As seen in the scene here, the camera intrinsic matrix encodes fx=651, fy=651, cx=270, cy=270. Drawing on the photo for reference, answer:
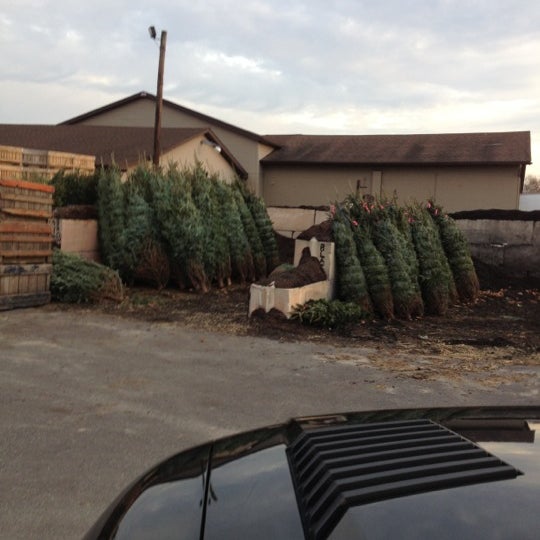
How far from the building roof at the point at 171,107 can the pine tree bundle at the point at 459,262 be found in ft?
64.4

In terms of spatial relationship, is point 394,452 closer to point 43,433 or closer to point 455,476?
point 455,476

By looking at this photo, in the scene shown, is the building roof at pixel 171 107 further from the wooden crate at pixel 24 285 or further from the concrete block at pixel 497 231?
the wooden crate at pixel 24 285

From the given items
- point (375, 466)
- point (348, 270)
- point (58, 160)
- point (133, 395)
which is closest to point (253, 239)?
point (348, 270)

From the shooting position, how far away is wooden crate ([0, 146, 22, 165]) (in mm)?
15648

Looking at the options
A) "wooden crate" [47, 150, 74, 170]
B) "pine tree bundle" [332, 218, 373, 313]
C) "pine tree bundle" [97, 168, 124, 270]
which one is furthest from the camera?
"wooden crate" [47, 150, 74, 170]

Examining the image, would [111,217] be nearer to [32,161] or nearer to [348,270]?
[32,161]

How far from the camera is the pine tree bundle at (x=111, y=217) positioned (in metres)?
12.7

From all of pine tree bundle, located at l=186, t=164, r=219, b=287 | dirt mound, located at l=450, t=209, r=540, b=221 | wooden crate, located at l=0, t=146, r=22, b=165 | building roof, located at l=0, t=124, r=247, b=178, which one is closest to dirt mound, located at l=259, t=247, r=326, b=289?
pine tree bundle, located at l=186, t=164, r=219, b=287

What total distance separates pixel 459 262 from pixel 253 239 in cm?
437

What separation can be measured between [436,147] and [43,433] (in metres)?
27.9

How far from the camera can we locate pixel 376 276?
1019 centimetres

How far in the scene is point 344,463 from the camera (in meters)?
1.81

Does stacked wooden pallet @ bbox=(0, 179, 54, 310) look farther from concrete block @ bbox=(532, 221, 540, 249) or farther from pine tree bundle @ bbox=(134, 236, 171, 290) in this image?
concrete block @ bbox=(532, 221, 540, 249)

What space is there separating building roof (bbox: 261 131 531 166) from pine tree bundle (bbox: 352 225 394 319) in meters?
18.9
